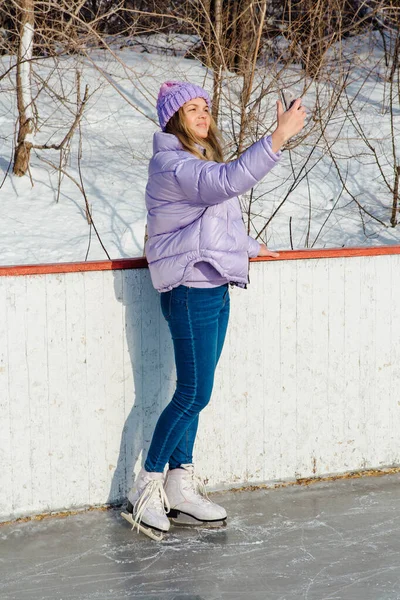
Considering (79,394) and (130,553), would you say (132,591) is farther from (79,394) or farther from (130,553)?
(79,394)

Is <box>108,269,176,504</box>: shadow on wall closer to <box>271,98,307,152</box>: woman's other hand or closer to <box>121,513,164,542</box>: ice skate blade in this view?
<box>121,513,164,542</box>: ice skate blade

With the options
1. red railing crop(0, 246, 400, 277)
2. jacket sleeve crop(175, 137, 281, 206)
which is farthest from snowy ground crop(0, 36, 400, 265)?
jacket sleeve crop(175, 137, 281, 206)

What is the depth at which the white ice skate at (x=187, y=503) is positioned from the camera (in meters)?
3.49

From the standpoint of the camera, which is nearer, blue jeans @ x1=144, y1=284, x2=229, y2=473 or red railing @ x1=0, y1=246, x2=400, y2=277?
blue jeans @ x1=144, y1=284, x2=229, y2=473

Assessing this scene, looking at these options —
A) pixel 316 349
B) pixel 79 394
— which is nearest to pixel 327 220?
pixel 316 349

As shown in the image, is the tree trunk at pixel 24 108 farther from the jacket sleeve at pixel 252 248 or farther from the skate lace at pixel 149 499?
the skate lace at pixel 149 499

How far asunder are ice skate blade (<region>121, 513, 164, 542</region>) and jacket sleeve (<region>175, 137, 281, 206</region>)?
124 cm

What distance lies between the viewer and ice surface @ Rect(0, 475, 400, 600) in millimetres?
2893

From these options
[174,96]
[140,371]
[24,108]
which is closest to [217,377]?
[140,371]

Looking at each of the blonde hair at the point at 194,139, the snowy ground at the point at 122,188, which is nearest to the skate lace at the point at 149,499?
the blonde hair at the point at 194,139

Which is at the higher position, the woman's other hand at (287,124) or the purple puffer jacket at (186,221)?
the woman's other hand at (287,124)

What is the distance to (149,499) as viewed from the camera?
3410 mm

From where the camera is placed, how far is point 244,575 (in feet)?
9.87

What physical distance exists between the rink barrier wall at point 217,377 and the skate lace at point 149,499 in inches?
12.5
